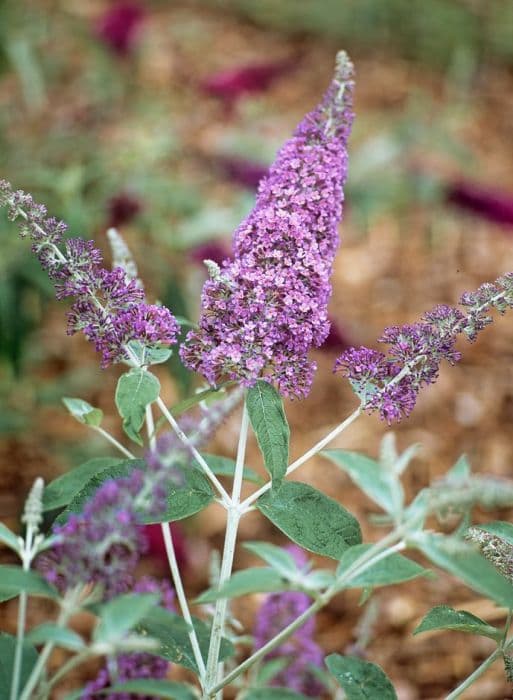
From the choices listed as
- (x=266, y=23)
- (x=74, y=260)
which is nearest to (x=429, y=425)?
(x=74, y=260)

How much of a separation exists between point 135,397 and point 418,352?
27cm

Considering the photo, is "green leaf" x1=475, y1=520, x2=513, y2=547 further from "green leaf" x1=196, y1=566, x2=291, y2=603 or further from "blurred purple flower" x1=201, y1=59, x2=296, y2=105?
"blurred purple flower" x1=201, y1=59, x2=296, y2=105

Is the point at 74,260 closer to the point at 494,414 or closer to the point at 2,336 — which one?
the point at 2,336

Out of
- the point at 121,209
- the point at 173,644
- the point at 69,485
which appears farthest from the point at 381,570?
the point at 121,209

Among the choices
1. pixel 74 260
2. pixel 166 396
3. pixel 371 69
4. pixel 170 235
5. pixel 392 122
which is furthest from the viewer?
pixel 371 69

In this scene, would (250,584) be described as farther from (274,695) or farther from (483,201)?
(483,201)

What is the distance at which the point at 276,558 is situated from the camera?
688 mm

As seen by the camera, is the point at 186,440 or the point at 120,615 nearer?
the point at 120,615

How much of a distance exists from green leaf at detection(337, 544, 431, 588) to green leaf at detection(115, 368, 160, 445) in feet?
0.70

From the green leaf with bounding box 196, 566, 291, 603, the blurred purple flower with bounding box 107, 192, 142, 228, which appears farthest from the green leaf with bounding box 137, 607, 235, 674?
the blurred purple flower with bounding box 107, 192, 142, 228

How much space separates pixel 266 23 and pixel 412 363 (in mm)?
3863

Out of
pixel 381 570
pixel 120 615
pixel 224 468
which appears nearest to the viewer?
pixel 120 615

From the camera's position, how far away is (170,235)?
6.75ft

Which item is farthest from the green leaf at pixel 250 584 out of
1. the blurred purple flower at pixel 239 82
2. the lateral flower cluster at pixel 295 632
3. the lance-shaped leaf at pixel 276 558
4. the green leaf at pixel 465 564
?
the blurred purple flower at pixel 239 82
